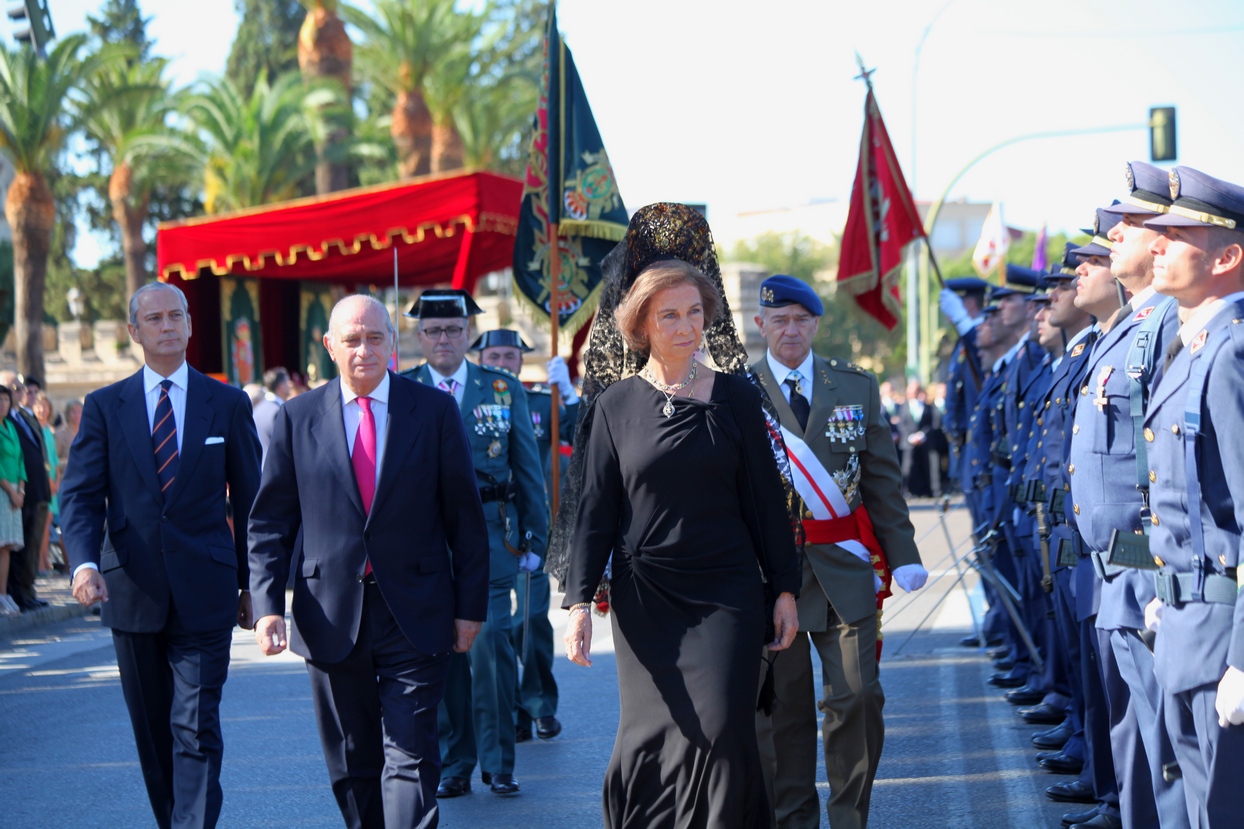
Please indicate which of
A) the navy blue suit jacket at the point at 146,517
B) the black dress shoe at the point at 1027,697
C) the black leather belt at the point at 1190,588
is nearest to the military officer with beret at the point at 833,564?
the black leather belt at the point at 1190,588

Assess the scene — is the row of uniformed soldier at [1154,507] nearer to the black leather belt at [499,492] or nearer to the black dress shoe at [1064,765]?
the black dress shoe at [1064,765]

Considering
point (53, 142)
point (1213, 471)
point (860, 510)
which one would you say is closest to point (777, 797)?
point (860, 510)

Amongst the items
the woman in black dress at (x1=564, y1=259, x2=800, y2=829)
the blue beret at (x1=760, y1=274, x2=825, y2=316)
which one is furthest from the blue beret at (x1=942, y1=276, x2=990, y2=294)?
the woman in black dress at (x1=564, y1=259, x2=800, y2=829)

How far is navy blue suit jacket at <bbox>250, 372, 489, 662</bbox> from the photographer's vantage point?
4.55 meters

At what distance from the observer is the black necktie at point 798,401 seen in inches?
217

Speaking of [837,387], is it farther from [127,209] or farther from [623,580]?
[127,209]

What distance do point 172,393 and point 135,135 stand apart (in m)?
27.3

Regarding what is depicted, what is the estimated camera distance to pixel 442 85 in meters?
30.3

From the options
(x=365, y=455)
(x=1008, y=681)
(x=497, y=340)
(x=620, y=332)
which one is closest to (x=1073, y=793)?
(x=1008, y=681)

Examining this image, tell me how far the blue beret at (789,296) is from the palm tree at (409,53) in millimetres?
25037

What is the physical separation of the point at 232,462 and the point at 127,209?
3179cm

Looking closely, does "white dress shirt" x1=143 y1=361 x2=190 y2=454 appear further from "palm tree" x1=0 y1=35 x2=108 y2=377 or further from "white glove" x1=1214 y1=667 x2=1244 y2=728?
"palm tree" x1=0 y1=35 x2=108 y2=377

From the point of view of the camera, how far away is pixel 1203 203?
3680 millimetres

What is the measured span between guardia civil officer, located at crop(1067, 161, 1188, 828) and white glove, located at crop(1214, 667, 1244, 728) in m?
0.66
